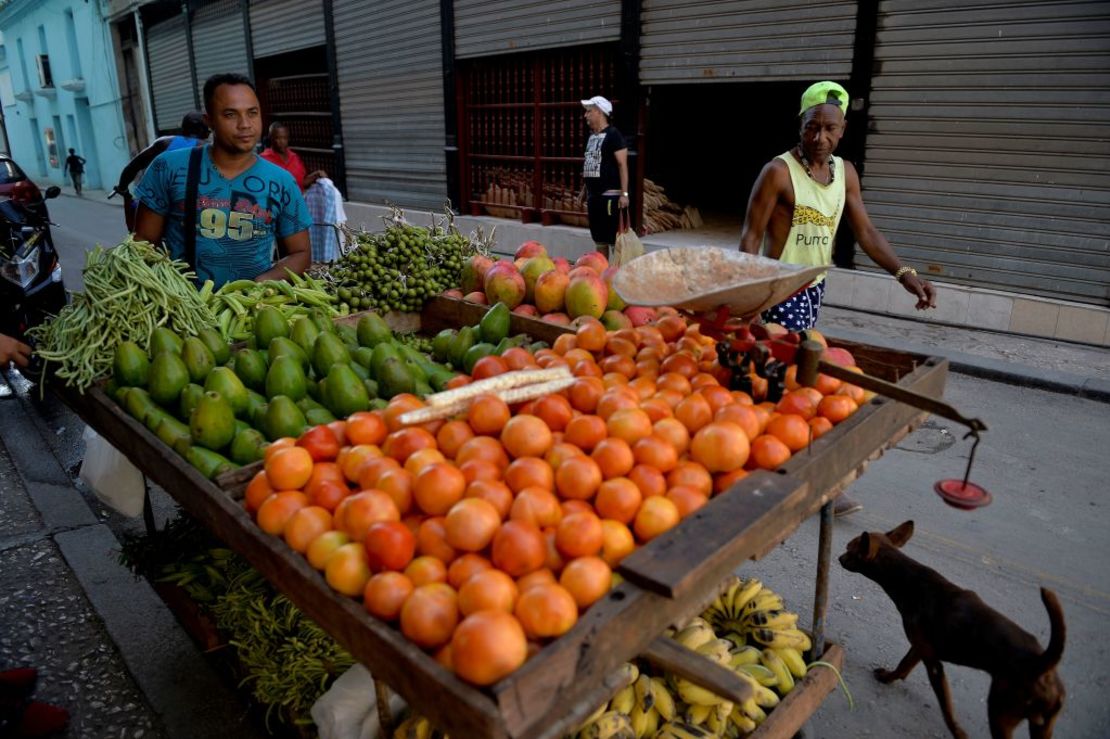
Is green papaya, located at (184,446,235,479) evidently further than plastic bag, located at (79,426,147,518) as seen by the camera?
No

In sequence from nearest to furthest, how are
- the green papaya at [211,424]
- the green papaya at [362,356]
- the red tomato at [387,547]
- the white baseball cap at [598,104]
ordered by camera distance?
the red tomato at [387,547], the green papaya at [211,424], the green papaya at [362,356], the white baseball cap at [598,104]

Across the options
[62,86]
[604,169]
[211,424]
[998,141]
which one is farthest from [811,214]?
[62,86]

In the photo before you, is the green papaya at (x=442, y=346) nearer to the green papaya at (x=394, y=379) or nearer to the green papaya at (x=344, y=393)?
the green papaya at (x=394, y=379)

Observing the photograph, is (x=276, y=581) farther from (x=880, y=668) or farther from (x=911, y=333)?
(x=911, y=333)

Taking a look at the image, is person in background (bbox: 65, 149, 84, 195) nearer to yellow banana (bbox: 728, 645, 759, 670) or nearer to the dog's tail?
yellow banana (bbox: 728, 645, 759, 670)

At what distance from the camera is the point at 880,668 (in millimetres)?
2998

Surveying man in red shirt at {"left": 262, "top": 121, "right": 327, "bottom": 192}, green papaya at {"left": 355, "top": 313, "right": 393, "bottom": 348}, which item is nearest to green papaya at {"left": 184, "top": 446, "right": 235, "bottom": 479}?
green papaya at {"left": 355, "top": 313, "right": 393, "bottom": 348}

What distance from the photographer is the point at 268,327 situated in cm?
299

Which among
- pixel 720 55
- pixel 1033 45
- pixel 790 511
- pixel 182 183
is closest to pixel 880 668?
pixel 790 511

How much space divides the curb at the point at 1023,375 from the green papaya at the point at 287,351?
174 inches

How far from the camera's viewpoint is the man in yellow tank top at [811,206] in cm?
357

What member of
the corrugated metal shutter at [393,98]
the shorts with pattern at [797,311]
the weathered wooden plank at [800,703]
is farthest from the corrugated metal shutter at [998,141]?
the corrugated metal shutter at [393,98]

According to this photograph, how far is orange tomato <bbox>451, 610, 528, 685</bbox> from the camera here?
4.06ft

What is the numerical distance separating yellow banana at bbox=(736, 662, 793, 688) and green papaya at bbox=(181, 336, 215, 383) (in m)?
2.15
